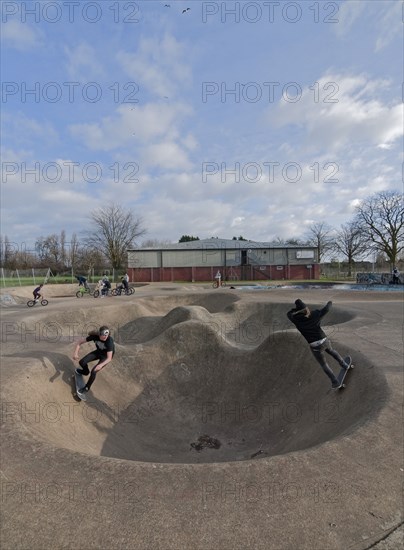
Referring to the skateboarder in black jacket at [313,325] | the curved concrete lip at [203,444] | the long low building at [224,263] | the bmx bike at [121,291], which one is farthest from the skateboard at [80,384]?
the long low building at [224,263]

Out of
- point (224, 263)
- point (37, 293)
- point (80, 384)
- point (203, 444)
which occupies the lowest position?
point (203, 444)

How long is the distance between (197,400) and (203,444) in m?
2.00

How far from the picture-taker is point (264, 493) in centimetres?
371

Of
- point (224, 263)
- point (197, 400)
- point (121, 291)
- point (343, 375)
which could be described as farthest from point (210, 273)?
point (343, 375)

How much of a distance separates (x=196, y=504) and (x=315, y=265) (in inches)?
2325

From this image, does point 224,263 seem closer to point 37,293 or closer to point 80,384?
point 37,293

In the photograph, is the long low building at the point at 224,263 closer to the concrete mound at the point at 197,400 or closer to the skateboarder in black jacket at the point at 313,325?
the concrete mound at the point at 197,400

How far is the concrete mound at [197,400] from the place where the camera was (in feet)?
22.0

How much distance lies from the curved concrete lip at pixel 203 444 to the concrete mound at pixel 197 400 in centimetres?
4

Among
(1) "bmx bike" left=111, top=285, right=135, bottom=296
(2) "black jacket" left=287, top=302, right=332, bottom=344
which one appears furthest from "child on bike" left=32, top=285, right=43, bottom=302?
(2) "black jacket" left=287, top=302, right=332, bottom=344

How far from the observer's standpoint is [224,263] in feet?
193

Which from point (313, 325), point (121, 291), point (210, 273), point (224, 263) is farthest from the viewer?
point (224, 263)

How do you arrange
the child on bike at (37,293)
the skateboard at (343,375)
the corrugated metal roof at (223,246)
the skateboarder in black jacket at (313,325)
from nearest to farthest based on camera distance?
the skateboarder in black jacket at (313,325) < the skateboard at (343,375) < the child on bike at (37,293) < the corrugated metal roof at (223,246)

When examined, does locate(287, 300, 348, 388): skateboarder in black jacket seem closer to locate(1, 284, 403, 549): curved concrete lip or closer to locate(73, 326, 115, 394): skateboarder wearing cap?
locate(1, 284, 403, 549): curved concrete lip
